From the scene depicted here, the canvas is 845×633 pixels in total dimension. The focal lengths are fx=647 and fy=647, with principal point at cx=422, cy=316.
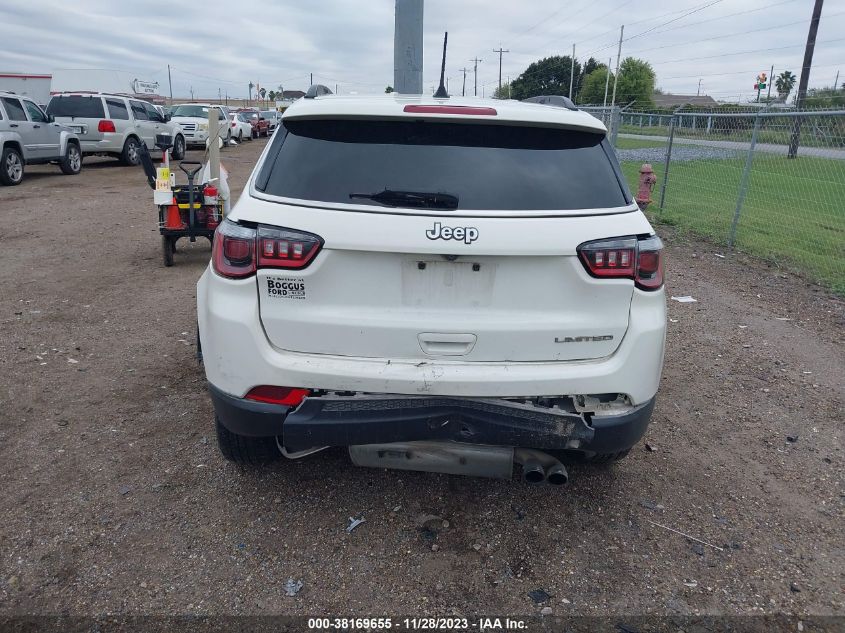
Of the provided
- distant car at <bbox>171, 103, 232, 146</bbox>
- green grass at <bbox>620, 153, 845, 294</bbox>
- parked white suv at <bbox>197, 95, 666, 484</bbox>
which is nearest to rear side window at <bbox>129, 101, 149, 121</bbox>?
distant car at <bbox>171, 103, 232, 146</bbox>

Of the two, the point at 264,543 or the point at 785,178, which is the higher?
the point at 785,178

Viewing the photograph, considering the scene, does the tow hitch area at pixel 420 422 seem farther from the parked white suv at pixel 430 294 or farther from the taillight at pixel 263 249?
the taillight at pixel 263 249

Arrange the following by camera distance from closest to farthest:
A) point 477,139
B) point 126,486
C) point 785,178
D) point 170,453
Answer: point 477,139, point 126,486, point 170,453, point 785,178

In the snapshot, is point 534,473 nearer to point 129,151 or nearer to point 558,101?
point 558,101

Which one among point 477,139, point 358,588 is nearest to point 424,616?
point 358,588

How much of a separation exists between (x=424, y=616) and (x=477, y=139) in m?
1.99

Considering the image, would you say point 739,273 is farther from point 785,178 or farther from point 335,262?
point 335,262

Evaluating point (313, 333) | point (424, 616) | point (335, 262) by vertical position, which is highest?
point (335, 262)

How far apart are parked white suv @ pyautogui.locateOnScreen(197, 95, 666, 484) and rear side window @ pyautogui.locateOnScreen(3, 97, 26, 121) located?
1442 centimetres

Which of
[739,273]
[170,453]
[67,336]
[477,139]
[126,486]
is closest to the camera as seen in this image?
[477,139]

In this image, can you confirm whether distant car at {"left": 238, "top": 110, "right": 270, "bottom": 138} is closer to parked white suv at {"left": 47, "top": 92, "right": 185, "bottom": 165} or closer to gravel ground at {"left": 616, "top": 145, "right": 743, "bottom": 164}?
parked white suv at {"left": 47, "top": 92, "right": 185, "bottom": 165}

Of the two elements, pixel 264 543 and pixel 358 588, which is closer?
pixel 358 588

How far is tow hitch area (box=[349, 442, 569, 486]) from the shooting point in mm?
2895

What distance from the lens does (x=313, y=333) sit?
2.64 m
